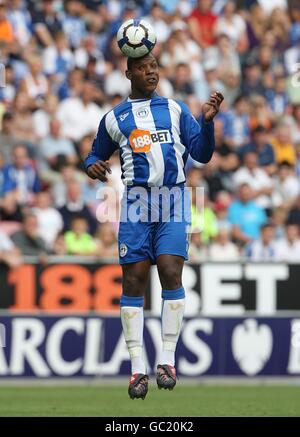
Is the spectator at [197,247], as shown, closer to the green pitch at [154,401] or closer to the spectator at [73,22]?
the green pitch at [154,401]

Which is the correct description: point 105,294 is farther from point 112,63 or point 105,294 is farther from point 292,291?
point 112,63

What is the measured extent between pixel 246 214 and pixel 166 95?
2.84 metres

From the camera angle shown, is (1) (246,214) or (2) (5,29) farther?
(2) (5,29)

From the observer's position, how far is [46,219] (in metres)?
18.7

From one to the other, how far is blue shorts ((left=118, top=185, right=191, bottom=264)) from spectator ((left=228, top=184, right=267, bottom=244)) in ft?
29.3

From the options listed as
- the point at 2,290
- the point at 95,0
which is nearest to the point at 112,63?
the point at 95,0

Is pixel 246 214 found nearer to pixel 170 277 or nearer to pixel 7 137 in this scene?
pixel 7 137

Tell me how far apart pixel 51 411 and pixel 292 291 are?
Result: 6.70 m

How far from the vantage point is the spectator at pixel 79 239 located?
18500mm

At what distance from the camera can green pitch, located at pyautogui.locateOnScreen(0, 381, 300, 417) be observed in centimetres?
1186

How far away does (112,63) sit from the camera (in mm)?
22375

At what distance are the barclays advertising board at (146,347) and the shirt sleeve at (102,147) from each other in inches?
257

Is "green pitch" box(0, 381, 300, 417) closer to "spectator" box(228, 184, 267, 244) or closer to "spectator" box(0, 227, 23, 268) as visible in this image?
"spectator" box(0, 227, 23, 268)

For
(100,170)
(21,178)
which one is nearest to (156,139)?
(100,170)
